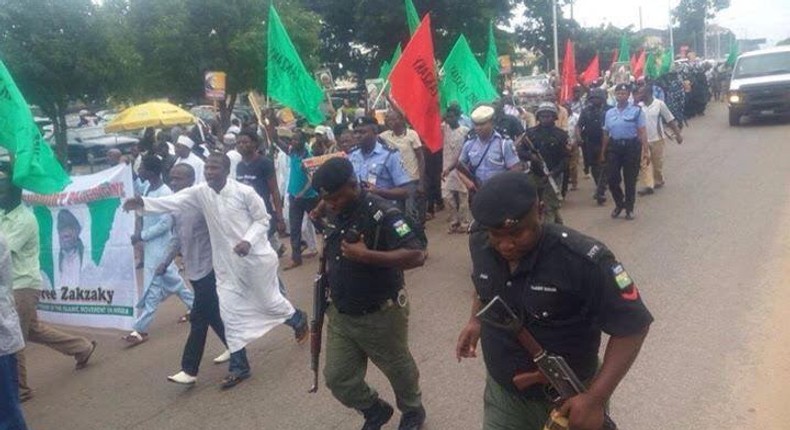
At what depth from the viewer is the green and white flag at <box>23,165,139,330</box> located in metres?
6.56

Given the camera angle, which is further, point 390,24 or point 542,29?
point 542,29

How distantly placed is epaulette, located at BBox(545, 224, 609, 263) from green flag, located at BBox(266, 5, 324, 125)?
7235 mm

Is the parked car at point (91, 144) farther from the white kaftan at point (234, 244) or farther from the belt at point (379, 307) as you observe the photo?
the belt at point (379, 307)

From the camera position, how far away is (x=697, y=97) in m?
24.9

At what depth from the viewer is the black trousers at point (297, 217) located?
9344 millimetres

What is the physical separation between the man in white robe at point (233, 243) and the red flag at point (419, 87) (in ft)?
10.6

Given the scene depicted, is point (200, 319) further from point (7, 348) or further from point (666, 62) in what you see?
point (666, 62)

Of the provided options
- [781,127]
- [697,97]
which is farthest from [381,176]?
[697,97]

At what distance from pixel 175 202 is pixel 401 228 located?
7.30 feet

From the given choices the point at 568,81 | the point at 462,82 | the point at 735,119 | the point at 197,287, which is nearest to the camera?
the point at 197,287

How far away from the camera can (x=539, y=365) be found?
2623mm

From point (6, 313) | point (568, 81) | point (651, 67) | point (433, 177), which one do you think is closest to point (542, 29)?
point (651, 67)

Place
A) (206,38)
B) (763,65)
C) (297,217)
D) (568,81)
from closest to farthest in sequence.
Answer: (297,217), (568,81), (763,65), (206,38)

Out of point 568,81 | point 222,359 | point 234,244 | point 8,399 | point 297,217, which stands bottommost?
point 222,359
